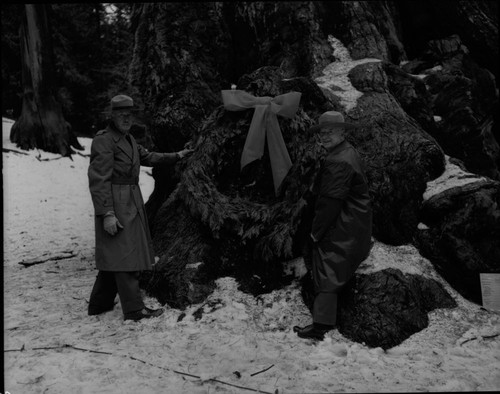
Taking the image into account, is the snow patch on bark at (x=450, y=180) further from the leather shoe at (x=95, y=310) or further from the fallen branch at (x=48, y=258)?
the fallen branch at (x=48, y=258)

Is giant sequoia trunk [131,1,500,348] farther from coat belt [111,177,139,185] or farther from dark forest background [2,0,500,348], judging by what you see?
coat belt [111,177,139,185]

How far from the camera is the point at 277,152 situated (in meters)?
4.67

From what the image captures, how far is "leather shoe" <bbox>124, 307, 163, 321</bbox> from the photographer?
407cm

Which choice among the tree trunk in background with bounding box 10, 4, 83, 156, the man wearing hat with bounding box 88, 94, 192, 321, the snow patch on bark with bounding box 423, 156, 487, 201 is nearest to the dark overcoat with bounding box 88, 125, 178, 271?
the man wearing hat with bounding box 88, 94, 192, 321

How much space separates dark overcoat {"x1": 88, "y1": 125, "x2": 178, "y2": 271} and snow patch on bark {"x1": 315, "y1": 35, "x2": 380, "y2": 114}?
296cm

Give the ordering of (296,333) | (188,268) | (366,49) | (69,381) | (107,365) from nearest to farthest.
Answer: (69,381) → (107,365) → (296,333) → (188,268) → (366,49)

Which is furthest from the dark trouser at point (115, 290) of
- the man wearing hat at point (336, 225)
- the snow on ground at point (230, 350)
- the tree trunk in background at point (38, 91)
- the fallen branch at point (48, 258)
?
the tree trunk in background at point (38, 91)

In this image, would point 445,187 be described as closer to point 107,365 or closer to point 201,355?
point 201,355

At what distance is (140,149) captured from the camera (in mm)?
4727

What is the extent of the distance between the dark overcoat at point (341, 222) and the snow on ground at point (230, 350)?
1.51 ft

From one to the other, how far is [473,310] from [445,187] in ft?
4.60

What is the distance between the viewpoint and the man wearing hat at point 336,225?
3.64 m

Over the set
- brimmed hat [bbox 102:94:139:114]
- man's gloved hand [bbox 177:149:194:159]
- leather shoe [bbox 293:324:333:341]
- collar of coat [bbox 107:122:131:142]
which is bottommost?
leather shoe [bbox 293:324:333:341]

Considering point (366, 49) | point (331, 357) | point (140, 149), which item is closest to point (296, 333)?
point (331, 357)
